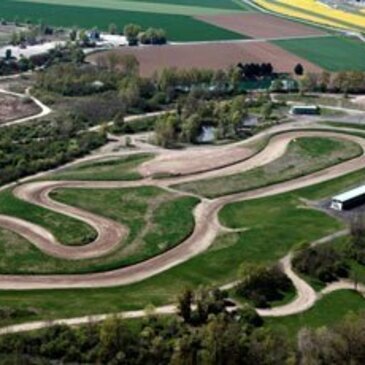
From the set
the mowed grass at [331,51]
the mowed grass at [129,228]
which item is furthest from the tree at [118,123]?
the mowed grass at [331,51]

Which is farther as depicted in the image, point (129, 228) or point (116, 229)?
point (129, 228)

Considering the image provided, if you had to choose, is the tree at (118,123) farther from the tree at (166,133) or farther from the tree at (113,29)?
the tree at (113,29)

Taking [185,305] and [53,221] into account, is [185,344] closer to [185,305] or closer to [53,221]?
[185,305]

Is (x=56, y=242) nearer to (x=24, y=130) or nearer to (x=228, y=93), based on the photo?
(x=24, y=130)

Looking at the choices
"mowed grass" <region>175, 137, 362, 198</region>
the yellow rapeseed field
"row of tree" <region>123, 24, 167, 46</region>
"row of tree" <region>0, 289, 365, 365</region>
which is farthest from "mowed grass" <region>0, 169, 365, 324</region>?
the yellow rapeseed field

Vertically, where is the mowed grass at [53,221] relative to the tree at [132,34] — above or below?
below

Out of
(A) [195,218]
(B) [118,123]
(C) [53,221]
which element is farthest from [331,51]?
(C) [53,221]
